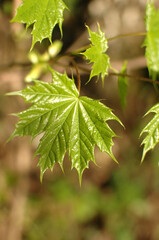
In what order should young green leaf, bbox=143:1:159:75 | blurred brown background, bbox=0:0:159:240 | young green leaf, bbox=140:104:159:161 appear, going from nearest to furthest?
young green leaf, bbox=143:1:159:75
young green leaf, bbox=140:104:159:161
blurred brown background, bbox=0:0:159:240

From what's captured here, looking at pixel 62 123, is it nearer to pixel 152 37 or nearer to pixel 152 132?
pixel 152 132

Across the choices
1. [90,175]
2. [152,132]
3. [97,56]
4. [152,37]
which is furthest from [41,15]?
[90,175]

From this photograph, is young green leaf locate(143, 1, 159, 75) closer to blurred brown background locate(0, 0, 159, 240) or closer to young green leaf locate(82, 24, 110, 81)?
young green leaf locate(82, 24, 110, 81)

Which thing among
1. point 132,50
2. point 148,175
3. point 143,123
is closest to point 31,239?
point 148,175

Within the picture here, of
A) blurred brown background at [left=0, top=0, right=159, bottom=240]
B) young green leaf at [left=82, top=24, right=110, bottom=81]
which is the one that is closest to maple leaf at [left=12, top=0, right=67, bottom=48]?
young green leaf at [left=82, top=24, right=110, bottom=81]

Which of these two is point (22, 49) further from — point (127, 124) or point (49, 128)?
point (49, 128)

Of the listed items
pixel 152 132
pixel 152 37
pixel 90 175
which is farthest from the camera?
pixel 90 175
